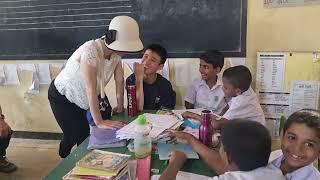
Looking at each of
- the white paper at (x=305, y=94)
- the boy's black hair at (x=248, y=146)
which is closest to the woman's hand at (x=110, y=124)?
the boy's black hair at (x=248, y=146)

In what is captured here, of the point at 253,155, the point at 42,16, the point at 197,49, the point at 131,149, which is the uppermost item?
the point at 42,16

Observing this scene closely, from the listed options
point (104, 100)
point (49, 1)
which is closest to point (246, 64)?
point (104, 100)

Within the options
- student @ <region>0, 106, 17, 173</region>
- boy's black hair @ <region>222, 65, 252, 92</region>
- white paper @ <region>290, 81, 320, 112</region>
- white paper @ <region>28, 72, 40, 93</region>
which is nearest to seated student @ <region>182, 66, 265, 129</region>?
boy's black hair @ <region>222, 65, 252, 92</region>

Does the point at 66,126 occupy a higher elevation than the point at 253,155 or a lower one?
lower

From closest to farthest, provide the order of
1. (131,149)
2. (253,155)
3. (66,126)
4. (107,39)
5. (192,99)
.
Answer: (253,155)
(131,149)
(107,39)
(66,126)
(192,99)

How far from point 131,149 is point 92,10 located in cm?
156

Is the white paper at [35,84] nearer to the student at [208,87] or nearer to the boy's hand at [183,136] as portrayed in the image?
the student at [208,87]

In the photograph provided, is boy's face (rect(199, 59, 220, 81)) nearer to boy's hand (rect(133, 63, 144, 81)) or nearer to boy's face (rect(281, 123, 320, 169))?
boy's hand (rect(133, 63, 144, 81))

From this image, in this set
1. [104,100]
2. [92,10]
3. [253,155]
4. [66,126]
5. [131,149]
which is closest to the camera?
[253,155]

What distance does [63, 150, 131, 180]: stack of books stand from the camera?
1057 mm

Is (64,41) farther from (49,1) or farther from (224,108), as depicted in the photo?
(224,108)

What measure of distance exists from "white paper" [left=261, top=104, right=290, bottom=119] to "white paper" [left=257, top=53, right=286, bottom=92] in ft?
0.45

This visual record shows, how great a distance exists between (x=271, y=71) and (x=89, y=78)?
1.36 meters

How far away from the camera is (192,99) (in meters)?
2.38
